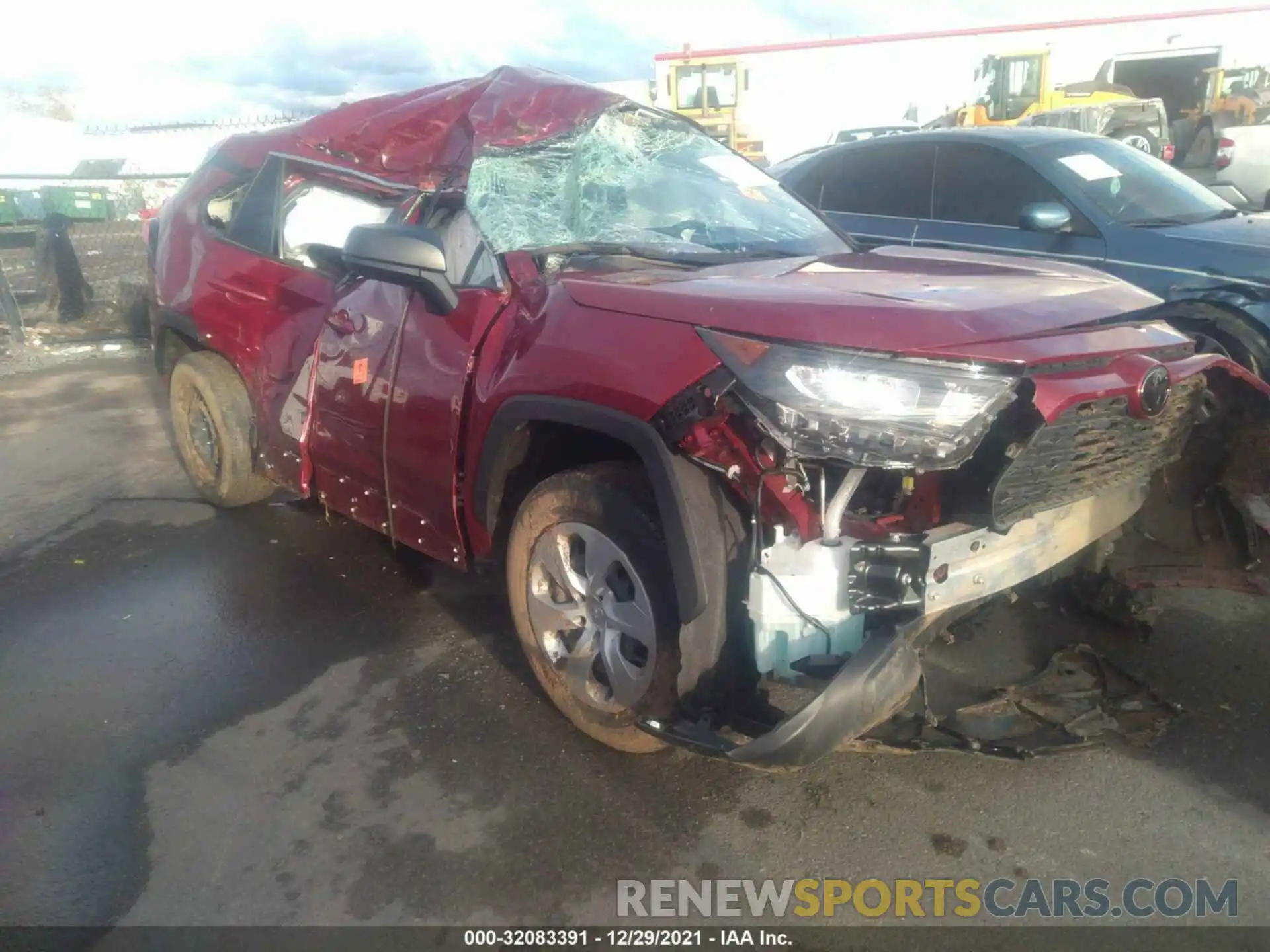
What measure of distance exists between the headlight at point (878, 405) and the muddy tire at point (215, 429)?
323 cm

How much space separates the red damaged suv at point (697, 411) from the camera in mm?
2240

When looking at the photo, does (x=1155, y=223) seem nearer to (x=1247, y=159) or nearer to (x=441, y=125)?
(x=441, y=125)

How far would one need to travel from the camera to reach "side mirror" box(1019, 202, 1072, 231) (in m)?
5.40

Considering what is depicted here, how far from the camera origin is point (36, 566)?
4652 mm

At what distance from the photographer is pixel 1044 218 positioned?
5.40 meters

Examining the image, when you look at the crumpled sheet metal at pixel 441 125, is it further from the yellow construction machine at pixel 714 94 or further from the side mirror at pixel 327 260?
the yellow construction machine at pixel 714 94

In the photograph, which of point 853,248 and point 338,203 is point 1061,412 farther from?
point 338,203

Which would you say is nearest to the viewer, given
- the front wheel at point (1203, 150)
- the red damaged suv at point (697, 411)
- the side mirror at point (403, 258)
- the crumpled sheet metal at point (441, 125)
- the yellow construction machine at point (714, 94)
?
the red damaged suv at point (697, 411)

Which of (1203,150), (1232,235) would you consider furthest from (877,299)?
(1203,150)

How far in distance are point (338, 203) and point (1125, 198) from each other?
4.53 meters

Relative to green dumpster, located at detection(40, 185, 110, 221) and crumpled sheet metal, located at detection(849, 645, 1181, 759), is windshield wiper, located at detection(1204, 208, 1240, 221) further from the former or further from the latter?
green dumpster, located at detection(40, 185, 110, 221)

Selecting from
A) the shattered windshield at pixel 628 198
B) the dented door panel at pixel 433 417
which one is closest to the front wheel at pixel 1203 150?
the shattered windshield at pixel 628 198

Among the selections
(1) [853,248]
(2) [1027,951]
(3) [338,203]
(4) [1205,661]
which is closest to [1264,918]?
(2) [1027,951]
